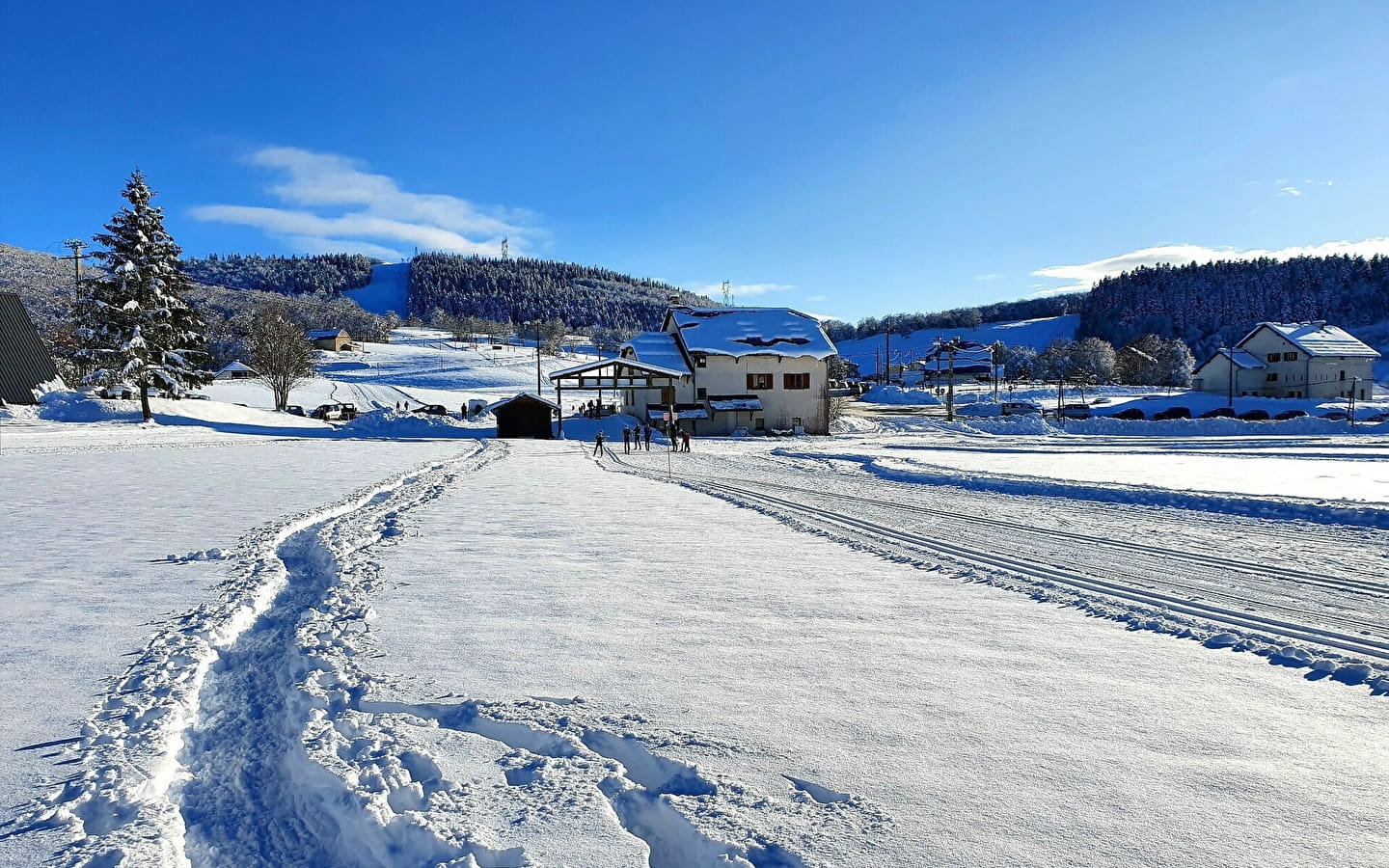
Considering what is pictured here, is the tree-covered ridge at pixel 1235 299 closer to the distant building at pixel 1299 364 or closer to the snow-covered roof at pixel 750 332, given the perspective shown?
the distant building at pixel 1299 364

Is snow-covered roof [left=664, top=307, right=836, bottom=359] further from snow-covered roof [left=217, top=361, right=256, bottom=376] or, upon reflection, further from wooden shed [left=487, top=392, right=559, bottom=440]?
snow-covered roof [left=217, top=361, right=256, bottom=376]

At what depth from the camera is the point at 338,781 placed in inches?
143

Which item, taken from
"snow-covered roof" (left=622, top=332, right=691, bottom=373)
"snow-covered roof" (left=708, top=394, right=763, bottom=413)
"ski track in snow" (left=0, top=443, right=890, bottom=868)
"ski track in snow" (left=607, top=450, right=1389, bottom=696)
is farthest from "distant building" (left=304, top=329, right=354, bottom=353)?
"ski track in snow" (left=0, top=443, right=890, bottom=868)

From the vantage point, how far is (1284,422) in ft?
135

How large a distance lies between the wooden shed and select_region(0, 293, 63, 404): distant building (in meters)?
24.1

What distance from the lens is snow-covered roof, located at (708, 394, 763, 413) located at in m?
48.9

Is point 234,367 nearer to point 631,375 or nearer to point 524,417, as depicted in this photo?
point 524,417

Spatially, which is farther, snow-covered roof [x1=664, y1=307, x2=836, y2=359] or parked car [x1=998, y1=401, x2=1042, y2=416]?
parked car [x1=998, y1=401, x2=1042, y2=416]

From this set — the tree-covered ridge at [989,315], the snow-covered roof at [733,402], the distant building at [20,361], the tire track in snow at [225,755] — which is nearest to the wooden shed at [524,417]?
the snow-covered roof at [733,402]

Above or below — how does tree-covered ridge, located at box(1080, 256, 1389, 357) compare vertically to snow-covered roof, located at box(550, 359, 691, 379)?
above

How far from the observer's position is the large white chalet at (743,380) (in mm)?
49469

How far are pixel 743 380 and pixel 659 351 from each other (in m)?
6.58

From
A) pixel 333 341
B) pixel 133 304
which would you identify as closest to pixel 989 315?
pixel 333 341

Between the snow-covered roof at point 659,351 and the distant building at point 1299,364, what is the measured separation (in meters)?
49.9
